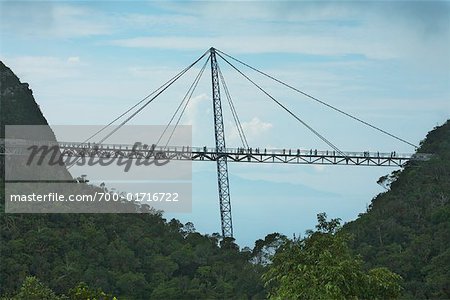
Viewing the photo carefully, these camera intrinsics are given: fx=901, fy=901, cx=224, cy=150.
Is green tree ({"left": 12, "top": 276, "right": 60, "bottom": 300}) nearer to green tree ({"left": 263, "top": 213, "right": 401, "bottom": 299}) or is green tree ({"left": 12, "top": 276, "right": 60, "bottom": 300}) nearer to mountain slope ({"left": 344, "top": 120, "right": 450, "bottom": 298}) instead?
green tree ({"left": 263, "top": 213, "right": 401, "bottom": 299})

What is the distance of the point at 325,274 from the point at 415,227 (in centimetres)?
3055

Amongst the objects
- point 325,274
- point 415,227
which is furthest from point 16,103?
point 325,274

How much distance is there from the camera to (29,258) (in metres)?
42.2

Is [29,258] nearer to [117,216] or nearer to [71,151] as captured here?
[71,151]

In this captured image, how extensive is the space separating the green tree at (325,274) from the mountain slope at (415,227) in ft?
60.7

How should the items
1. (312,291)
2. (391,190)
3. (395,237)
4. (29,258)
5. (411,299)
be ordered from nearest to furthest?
1. (312,291)
2. (411,299)
3. (29,258)
4. (395,237)
5. (391,190)

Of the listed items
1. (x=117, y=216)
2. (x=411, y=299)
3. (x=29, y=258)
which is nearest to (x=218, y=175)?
(x=117, y=216)

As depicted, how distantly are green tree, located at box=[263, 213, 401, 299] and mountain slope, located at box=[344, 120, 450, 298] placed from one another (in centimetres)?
1851

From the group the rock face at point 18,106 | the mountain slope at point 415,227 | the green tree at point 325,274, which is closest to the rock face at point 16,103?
the rock face at point 18,106

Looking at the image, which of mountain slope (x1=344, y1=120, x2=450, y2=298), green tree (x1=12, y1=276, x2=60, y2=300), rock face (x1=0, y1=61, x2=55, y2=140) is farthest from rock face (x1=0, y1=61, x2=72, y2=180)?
green tree (x1=12, y1=276, x2=60, y2=300)

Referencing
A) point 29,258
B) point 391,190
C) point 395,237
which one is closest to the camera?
point 29,258

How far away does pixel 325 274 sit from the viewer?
17.0 m

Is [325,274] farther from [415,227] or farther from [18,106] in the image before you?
[18,106]

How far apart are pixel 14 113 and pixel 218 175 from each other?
17091mm
